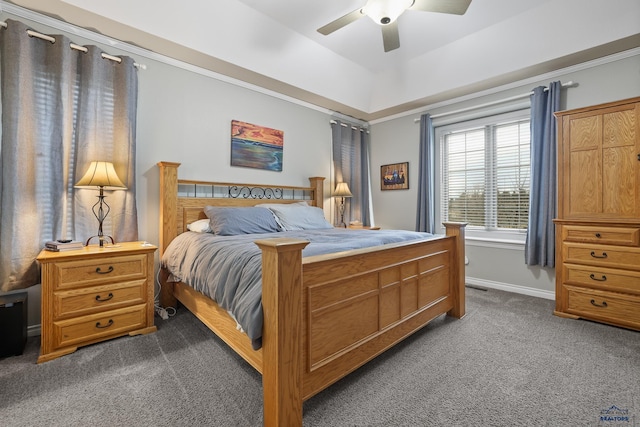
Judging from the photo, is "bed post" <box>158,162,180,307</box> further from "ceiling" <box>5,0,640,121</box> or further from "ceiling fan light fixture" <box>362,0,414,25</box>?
"ceiling fan light fixture" <box>362,0,414,25</box>

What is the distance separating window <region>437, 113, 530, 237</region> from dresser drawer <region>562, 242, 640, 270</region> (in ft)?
3.16

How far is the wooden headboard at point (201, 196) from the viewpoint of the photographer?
9.42ft

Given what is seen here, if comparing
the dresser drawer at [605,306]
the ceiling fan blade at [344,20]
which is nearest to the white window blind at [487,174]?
the dresser drawer at [605,306]

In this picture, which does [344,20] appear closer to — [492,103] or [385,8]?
[385,8]

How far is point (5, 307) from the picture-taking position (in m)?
1.93

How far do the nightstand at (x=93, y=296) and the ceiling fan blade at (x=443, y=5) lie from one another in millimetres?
2797

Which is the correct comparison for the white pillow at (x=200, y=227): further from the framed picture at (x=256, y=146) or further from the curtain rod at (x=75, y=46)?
the curtain rod at (x=75, y=46)

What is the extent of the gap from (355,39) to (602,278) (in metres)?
3.46

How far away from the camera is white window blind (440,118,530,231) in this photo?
11.9 feet

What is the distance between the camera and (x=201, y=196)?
331cm

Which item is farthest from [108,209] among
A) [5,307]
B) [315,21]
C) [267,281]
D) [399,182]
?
[399,182]

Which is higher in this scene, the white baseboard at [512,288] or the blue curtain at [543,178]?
the blue curtain at [543,178]

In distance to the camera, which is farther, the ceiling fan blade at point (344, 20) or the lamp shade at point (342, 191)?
the lamp shade at point (342, 191)

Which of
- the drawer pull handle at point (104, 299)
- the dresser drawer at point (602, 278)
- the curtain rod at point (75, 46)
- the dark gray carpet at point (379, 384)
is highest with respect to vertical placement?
the curtain rod at point (75, 46)
